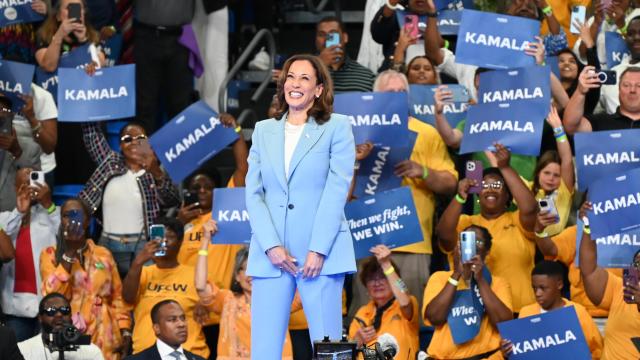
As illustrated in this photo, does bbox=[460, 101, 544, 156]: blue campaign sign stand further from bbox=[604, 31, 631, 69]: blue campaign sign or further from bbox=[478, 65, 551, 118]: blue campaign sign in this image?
bbox=[604, 31, 631, 69]: blue campaign sign

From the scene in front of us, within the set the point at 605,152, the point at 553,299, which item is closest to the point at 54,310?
the point at 553,299

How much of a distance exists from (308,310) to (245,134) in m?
4.97

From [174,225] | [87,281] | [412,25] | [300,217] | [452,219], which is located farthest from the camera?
[412,25]

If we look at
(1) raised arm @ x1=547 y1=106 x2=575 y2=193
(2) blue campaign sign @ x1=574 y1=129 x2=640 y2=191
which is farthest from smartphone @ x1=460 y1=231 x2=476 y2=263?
(1) raised arm @ x1=547 y1=106 x2=575 y2=193

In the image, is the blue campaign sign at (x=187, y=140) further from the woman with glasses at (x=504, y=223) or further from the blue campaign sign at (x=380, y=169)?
the woman with glasses at (x=504, y=223)

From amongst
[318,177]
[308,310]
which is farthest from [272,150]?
[308,310]

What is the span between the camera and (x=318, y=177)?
6.90 m

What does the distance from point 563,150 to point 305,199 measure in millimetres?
3671

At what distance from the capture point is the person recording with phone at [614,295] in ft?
28.2

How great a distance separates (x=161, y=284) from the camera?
10047 millimetres

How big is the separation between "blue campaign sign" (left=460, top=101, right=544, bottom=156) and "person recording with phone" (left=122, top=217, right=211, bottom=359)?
2107 millimetres

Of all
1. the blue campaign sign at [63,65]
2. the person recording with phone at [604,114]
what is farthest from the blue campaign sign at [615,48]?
the blue campaign sign at [63,65]

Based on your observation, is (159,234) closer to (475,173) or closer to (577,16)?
(475,173)

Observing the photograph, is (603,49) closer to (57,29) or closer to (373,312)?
(373,312)
